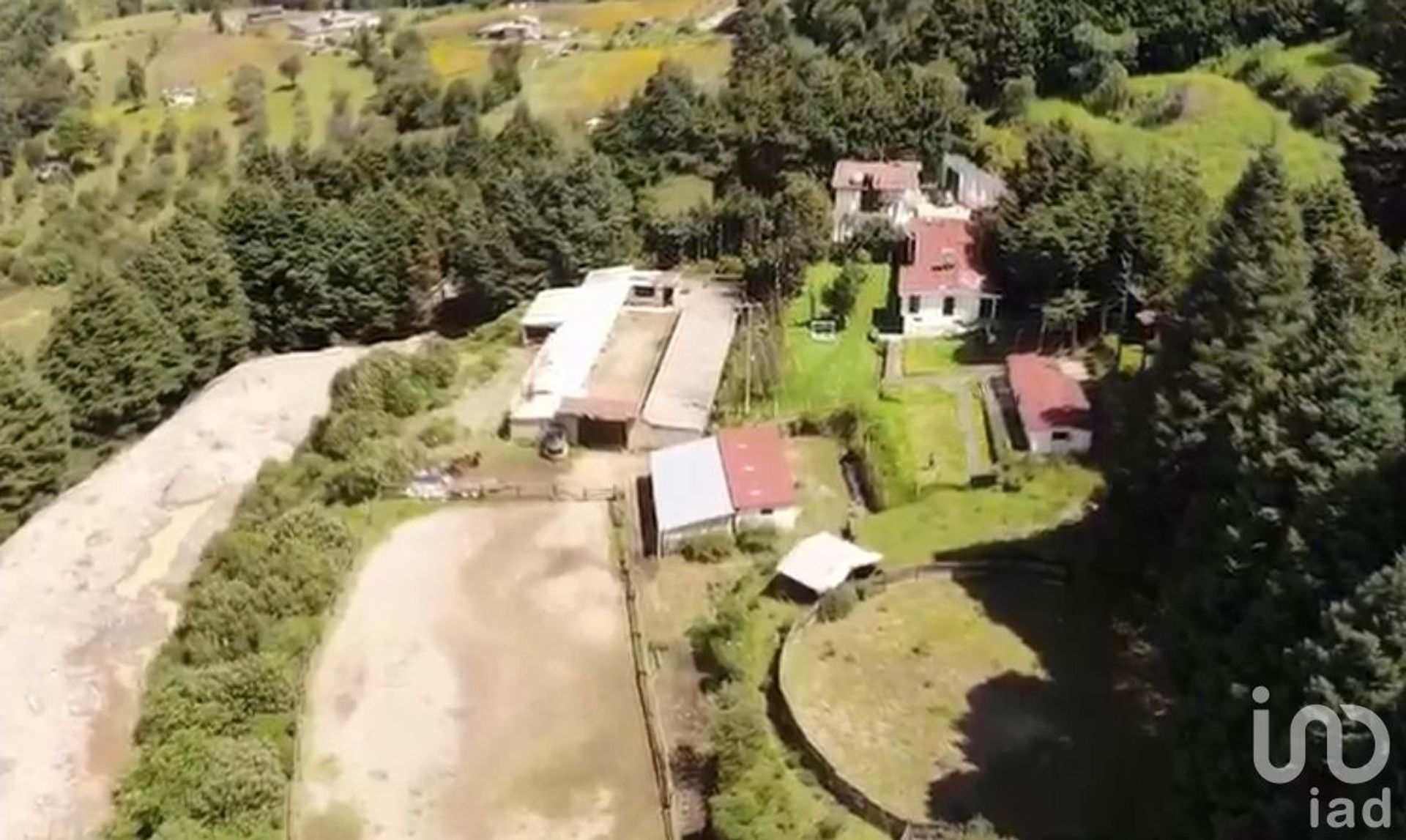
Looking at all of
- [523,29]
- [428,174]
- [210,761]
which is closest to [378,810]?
[210,761]

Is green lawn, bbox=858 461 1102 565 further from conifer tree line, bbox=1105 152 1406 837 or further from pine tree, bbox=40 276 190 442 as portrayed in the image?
pine tree, bbox=40 276 190 442

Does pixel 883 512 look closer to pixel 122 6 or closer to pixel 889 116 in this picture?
pixel 889 116

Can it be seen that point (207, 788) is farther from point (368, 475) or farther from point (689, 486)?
point (689, 486)

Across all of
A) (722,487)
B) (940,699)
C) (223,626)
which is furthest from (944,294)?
(223,626)

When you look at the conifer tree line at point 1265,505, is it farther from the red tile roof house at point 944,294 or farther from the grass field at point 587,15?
the grass field at point 587,15

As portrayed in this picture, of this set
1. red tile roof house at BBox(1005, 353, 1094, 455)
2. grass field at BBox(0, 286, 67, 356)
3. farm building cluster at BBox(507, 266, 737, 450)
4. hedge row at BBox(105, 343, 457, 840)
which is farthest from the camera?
grass field at BBox(0, 286, 67, 356)

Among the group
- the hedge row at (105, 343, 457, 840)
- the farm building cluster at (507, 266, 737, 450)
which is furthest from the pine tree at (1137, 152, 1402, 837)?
the hedge row at (105, 343, 457, 840)
